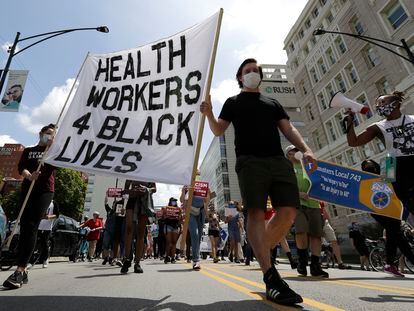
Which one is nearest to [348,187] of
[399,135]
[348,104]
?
[399,135]

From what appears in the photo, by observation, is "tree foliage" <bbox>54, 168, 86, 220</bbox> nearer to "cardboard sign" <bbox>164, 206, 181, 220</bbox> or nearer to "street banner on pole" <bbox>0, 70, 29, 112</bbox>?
"street banner on pole" <bbox>0, 70, 29, 112</bbox>

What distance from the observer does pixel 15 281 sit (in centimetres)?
330

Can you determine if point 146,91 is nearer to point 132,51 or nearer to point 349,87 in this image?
point 132,51

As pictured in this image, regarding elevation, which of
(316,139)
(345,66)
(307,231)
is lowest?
(307,231)

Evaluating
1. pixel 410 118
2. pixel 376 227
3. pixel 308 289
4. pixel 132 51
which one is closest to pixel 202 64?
pixel 132 51

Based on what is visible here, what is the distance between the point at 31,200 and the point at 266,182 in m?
2.88

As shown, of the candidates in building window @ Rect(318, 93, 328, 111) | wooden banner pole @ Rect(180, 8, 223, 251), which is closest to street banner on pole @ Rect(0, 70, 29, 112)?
wooden banner pole @ Rect(180, 8, 223, 251)

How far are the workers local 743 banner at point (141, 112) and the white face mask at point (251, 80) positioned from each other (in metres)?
0.64

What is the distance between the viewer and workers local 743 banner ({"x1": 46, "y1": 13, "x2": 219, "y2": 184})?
3.40 meters

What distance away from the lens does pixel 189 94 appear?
369 centimetres

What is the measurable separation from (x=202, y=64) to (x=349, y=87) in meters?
28.8

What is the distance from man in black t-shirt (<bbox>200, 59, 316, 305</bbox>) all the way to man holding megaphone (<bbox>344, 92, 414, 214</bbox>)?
1.19 metres

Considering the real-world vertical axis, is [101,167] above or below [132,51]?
below

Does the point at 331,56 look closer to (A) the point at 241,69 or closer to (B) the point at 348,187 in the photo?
(B) the point at 348,187
